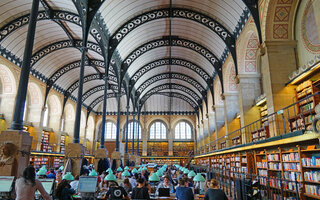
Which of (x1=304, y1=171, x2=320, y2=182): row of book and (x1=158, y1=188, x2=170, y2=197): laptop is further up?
(x1=304, y1=171, x2=320, y2=182): row of book

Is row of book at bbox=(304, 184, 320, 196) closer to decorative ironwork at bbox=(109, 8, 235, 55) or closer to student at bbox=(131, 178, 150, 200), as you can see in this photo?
student at bbox=(131, 178, 150, 200)

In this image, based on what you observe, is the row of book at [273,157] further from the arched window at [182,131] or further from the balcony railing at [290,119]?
the arched window at [182,131]

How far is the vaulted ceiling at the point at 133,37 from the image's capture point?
1267 cm

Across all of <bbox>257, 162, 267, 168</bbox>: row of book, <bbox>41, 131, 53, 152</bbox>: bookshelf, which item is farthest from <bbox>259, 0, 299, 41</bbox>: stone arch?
<bbox>41, 131, 53, 152</bbox>: bookshelf

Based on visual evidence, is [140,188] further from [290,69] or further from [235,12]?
[235,12]

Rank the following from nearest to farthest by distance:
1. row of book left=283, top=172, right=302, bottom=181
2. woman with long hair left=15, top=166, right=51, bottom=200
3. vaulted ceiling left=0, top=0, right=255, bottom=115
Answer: woman with long hair left=15, top=166, right=51, bottom=200 < row of book left=283, top=172, right=302, bottom=181 < vaulted ceiling left=0, top=0, right=255, bottom=115

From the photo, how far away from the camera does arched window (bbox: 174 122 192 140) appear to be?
34.6 m

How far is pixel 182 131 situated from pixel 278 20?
89.4 ft

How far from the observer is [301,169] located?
6332 mm

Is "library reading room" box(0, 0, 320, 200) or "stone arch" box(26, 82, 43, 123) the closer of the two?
"library reading room" box(0, 0, 320, 200)

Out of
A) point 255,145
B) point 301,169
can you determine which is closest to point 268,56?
point 255,145

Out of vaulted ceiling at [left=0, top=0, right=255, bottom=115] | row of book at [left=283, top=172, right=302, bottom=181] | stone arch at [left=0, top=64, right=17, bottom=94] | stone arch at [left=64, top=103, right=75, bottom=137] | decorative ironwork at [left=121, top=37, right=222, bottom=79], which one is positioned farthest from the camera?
stone arch at [left=64, top=103, right=75, bottom=137]

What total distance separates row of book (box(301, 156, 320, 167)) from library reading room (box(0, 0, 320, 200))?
0.03 m

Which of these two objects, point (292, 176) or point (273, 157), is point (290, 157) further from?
point (273, 157)
